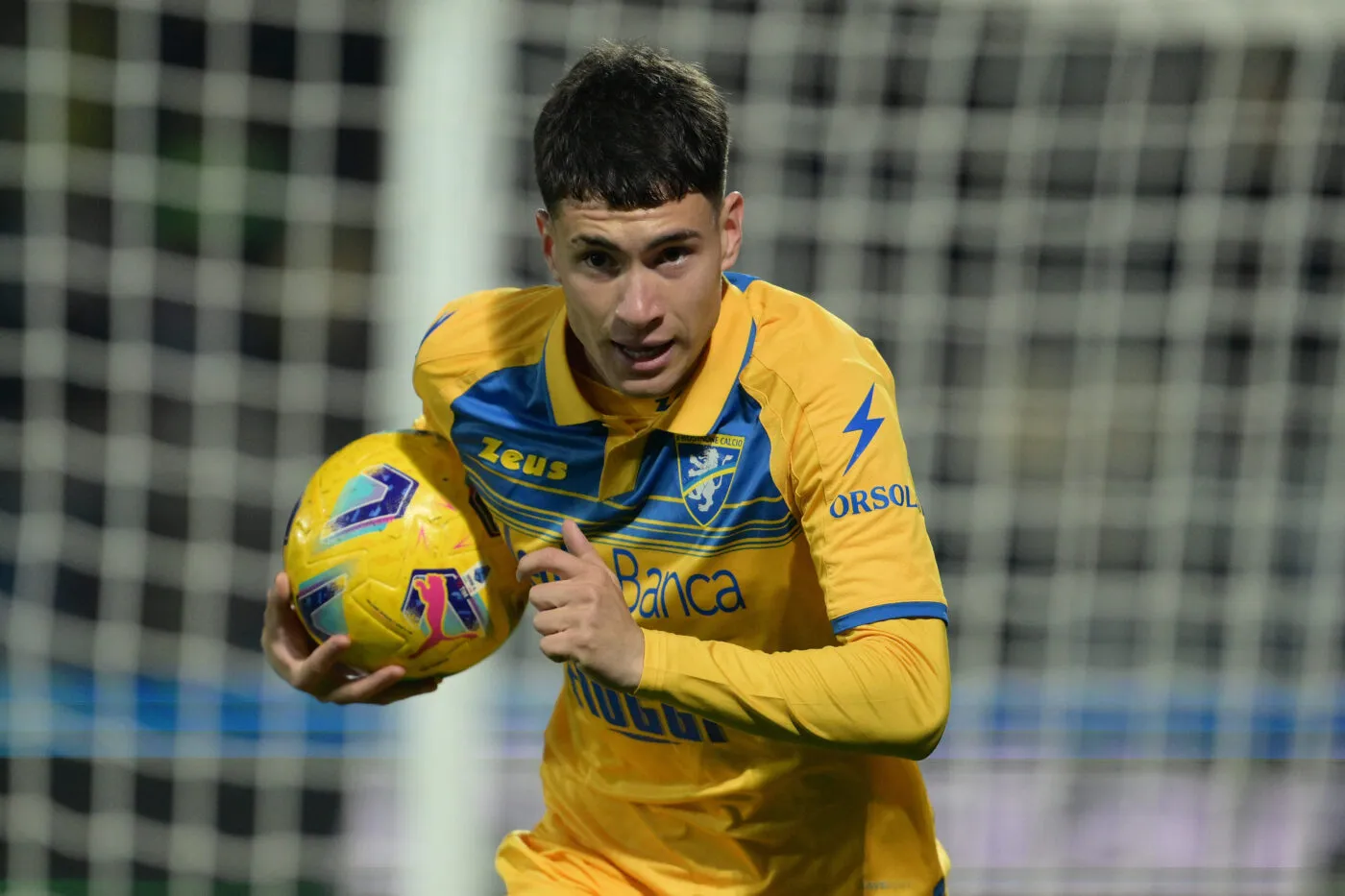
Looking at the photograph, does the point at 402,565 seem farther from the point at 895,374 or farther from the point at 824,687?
the point at 895,374

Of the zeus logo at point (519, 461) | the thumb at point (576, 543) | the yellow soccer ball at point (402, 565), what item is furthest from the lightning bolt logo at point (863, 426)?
the yellow soccer ball at point (402, 565)

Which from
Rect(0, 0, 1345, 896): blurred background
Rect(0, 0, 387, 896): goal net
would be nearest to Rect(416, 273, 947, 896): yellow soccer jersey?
Rect(0, 0, 1345, 896): blurred background

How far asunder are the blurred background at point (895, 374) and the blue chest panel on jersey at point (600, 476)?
2197mm

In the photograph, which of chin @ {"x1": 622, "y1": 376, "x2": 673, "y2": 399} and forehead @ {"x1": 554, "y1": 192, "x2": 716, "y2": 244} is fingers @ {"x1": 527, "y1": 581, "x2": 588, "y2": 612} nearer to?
chin @ {"x1": 622, "y1": 376, "x2": 673, "y2": 399}

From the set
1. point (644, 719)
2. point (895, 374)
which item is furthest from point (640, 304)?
point (895, 374)

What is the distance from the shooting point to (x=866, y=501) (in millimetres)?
1886

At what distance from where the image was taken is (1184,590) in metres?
5.58

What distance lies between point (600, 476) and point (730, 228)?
0.41 m

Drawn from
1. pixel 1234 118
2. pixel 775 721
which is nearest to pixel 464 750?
pixel 775 721

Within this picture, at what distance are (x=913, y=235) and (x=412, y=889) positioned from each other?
294 cm

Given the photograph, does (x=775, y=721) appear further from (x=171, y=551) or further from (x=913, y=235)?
(x=171, y=551)

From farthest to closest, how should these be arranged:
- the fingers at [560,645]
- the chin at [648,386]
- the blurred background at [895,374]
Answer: the blurred background at [895,374] < the chin at [648,386] < the fingers at [560,645]

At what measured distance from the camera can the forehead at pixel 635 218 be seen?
1931mm

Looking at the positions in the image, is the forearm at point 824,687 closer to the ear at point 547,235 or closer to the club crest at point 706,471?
the club crest at point 706,471
